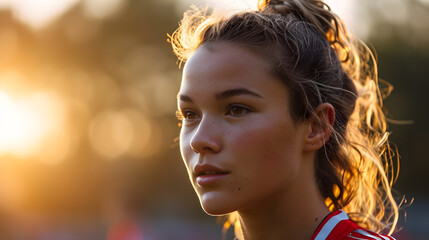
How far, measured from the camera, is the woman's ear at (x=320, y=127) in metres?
3.49

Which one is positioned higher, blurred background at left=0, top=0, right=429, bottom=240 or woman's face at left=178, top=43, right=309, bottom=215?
blurred background at left=0, top=0, right=429, bottom=240

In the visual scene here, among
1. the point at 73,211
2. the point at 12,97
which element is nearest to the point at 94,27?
the point at 12,97

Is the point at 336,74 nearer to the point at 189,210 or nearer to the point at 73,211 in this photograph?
the point at 189,210

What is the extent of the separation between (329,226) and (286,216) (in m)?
0.23

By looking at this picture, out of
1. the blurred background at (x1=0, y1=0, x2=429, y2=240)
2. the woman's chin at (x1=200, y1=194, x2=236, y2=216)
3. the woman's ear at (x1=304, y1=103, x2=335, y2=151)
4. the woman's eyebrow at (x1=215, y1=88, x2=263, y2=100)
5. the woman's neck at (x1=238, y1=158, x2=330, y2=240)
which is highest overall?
the blurred background at (x1=0, y1=0, x2=429, y2=240)

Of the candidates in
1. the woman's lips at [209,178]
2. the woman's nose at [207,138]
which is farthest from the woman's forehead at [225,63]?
the woman's lips at [209,178]

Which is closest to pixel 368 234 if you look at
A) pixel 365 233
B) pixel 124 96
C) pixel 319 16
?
pixel 365 233

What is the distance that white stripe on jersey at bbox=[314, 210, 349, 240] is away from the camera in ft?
11.0

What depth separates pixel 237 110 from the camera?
10.8ft

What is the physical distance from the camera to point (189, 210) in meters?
35.4

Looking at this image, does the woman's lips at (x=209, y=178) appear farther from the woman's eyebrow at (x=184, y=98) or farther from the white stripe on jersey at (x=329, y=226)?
the white stripe on jersey at (x=329, y=226)

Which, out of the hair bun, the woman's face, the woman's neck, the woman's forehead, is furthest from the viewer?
the hair bun

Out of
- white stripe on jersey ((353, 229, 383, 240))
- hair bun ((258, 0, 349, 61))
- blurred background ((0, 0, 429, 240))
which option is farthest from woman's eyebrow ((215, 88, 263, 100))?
blurred background ((0, 0, 429, 240))

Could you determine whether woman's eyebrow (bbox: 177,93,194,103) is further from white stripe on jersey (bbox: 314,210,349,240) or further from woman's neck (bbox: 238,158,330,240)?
white stripe on jersey (bbox: 314,210,349,240)
